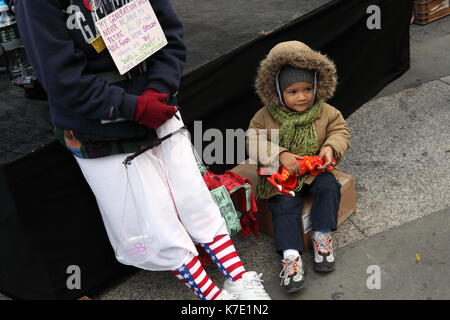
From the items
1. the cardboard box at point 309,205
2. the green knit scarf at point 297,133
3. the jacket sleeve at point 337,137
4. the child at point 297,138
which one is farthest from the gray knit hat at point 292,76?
the cardboard box at point 309,205

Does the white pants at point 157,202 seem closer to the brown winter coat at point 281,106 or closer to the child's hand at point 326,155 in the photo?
the brown winter coat at point 281,106

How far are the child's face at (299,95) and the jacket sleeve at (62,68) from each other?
2.92ft

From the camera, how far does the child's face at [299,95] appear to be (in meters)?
2.71

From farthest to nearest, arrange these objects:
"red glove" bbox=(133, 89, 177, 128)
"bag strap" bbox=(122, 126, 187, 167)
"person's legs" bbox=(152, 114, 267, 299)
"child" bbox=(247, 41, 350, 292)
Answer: "child" bbox=(247, 41, 350, 292) < "person's legs" bbox=(152, 114, 267, 299) < "bag strap" bbox=(122, 126, 187, 167) < "red glove" bbox=(133, 89, 177, 128)

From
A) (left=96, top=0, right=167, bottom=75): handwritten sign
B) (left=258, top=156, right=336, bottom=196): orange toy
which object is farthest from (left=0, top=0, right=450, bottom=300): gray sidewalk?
(left=96, top=0, right=167, bottom=75): handwritten sign

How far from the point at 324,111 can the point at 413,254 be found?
2.73 ft

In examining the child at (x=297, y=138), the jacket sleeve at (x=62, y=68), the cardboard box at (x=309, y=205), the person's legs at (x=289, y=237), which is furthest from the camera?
the cardboard box at (x=309, y=205)

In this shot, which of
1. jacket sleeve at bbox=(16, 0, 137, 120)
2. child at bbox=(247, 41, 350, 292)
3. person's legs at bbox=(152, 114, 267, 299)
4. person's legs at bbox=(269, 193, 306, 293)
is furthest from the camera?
child at bbox=(247, 41, 350, 292)

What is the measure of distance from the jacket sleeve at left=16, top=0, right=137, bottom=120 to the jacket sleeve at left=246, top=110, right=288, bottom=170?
819 mm

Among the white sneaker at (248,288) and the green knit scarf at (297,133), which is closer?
the white sneaker at (248,288)

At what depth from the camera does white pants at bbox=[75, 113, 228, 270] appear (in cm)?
229

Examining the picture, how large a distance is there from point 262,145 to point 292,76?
0.37 meters

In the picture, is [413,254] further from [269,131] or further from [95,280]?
[95,280]

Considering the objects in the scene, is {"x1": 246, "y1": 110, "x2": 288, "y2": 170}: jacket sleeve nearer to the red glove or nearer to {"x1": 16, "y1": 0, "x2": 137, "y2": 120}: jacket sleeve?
the red glove
